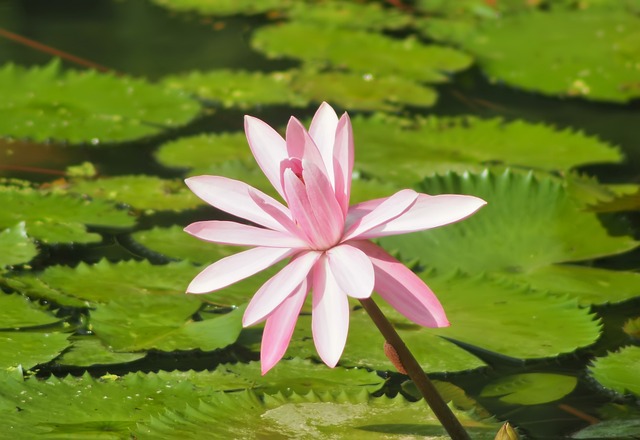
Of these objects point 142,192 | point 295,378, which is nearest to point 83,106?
point 142,192

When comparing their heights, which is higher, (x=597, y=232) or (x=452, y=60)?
(x=452, y=60)

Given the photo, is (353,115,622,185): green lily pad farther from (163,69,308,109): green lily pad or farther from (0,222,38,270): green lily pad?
(0,222,38,270): green lily pad

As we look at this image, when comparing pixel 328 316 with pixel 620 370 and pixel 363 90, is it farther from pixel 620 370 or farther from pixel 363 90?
pixel 363 90

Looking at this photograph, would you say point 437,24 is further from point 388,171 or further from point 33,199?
point 33,199

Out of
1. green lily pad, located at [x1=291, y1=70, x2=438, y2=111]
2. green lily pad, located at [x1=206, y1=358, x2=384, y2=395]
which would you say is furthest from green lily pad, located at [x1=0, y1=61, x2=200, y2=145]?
green lily pad, located at [x1=206, y1=358, x2=384, y2=395]

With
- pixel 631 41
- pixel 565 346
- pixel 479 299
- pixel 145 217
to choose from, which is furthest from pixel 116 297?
pixel 631 41
